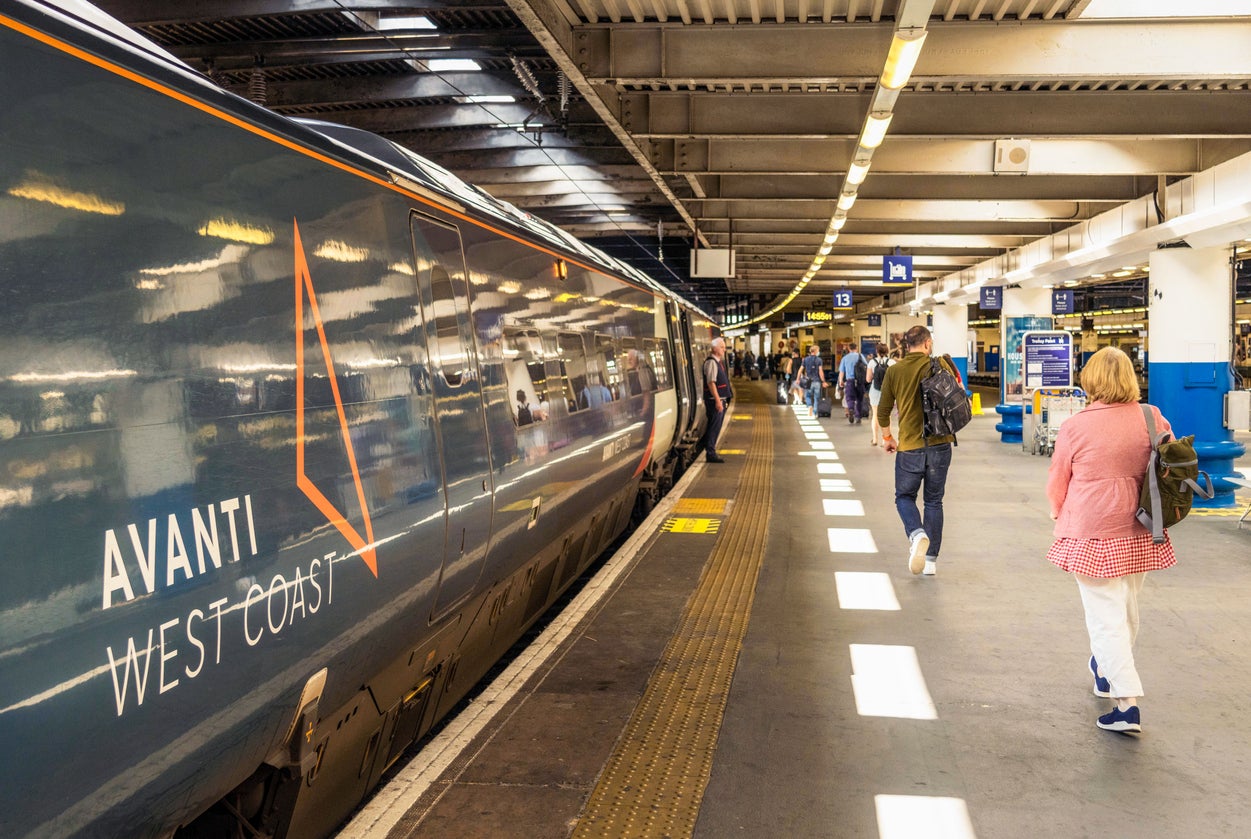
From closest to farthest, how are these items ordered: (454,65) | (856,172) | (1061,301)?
(856,172) → (454,65) → (1061,301)

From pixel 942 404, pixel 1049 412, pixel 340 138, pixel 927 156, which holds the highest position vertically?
pixel 927 156

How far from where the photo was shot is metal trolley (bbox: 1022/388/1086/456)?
619 inches

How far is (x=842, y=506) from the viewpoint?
11461mm

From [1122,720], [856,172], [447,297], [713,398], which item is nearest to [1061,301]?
[713,398]

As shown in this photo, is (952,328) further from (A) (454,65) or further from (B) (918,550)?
(B) (918,550)

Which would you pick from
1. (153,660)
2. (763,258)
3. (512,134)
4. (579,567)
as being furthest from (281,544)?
(763,258)

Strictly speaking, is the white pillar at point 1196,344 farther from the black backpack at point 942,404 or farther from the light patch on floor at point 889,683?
the light patch on floor at point 889,683

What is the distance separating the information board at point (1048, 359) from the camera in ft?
55.7

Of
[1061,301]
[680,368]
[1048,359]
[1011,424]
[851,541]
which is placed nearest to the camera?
[851,541]

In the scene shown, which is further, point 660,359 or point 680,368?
point 680,368

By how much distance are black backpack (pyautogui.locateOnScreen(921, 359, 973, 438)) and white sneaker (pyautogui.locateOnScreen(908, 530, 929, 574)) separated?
73 centimetres

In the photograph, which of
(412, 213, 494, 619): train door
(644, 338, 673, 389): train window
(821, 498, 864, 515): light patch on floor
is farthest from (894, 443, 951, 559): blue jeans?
(644, 338, 673, 389): train window

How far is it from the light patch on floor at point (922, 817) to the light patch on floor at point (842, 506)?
275 inches

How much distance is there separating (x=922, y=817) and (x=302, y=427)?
2551 millimetres
